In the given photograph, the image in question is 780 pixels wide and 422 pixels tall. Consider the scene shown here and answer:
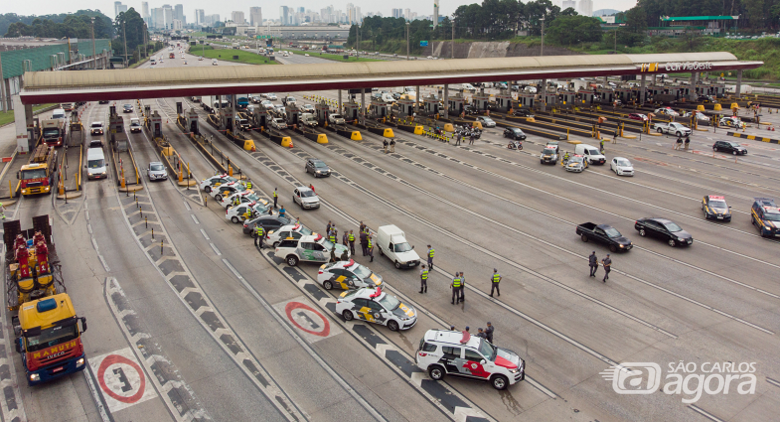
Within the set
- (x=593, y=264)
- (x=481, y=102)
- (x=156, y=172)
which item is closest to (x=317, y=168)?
(x=156, y=172)

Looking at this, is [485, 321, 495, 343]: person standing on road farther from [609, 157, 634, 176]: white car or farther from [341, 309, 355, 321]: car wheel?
[609, 157, 634, 176]: white car

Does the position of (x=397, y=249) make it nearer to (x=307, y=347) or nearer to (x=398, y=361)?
(x=307, y=347)

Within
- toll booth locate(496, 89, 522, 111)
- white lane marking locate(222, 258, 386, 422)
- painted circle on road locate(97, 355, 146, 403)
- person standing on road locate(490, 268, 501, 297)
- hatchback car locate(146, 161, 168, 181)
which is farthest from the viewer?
toll booth locate(496, 89, 522, 111)

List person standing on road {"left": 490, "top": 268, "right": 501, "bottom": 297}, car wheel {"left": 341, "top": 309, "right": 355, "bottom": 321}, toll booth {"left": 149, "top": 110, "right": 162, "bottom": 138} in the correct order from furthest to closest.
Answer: toll booth {"left": 149, "top": 110, "right": 162, "bottom": 138} → person standing on road {"left": 490, "top": 268, "right": 501, "bottom": 297} → car wheel {"left": 341, "top": 309, "right": 355, "bottom": 321}

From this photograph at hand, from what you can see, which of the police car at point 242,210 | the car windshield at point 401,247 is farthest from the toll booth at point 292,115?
the car windshield at point 401,247

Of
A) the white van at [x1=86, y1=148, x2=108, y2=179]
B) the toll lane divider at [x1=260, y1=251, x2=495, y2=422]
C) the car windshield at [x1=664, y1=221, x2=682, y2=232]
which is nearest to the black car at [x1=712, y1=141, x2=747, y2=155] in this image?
the car windshield at [x1=664, y1=221, x2=682, y2=232]

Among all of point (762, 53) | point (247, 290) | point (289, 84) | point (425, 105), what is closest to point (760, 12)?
point (762, 53)
